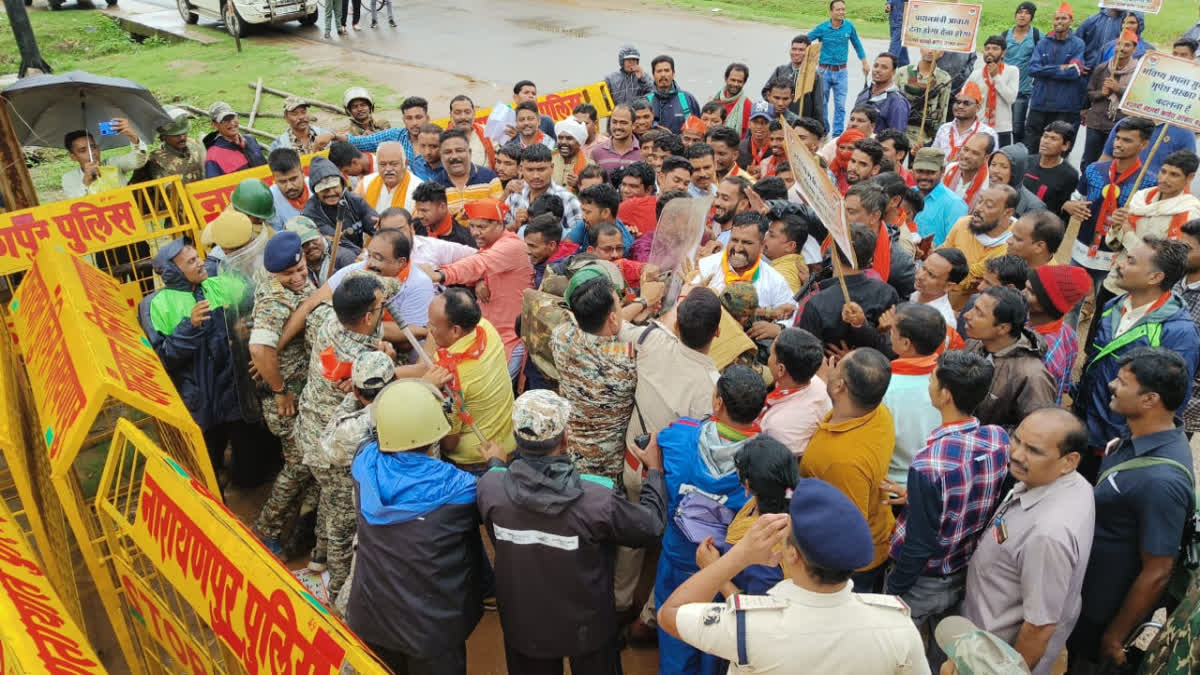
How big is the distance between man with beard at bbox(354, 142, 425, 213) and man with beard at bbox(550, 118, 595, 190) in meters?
1.47

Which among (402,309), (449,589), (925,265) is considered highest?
(925,265)

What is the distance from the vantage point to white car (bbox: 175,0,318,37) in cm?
1892

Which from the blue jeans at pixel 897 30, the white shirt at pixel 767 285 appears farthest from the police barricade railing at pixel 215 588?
the blue jeans at pixel 897 30

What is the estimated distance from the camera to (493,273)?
17.2 ft

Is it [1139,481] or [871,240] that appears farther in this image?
[871,240]

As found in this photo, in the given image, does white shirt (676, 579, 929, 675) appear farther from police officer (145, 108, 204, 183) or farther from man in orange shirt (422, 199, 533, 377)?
police officer (145, 108, 204, 183)

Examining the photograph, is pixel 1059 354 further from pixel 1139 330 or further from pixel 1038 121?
pixel 1038 121

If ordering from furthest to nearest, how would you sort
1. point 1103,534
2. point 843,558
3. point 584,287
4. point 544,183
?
point 544,183
point 584,287
point 1103,534
point 843,558

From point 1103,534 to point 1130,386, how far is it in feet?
1.94

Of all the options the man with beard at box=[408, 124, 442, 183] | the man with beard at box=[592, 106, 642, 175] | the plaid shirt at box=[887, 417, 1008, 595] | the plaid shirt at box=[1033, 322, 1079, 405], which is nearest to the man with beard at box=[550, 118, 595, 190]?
the man with beard at box=[592, 106, 642, 175]

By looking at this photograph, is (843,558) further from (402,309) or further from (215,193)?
(215,193)

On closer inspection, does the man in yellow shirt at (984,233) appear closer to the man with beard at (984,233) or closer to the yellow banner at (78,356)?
the man with beard at (984,233)

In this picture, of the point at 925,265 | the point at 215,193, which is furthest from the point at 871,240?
the point at 215,193

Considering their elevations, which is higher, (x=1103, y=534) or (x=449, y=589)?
(x=1103, y=534)
